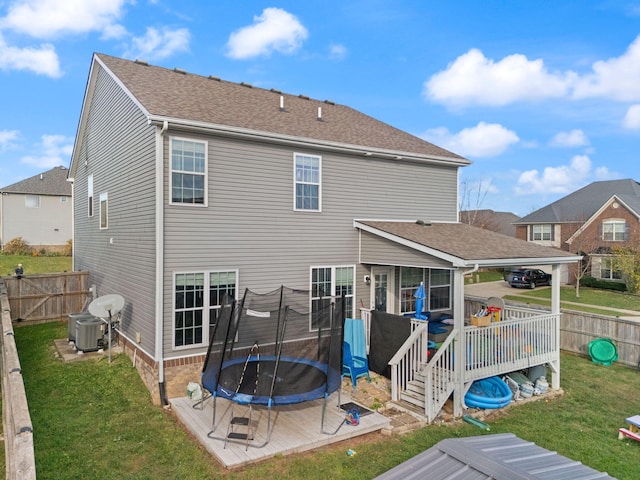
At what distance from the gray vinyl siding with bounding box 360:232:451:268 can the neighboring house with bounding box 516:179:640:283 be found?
2294 cm

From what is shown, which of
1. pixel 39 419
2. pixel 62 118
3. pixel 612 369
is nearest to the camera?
pixel 39 419

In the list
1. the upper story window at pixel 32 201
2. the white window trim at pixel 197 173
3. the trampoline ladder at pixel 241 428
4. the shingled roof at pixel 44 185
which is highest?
the shingled roof at pixel 44 185

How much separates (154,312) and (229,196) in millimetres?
2842

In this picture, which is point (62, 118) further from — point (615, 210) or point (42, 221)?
point (615, 210)

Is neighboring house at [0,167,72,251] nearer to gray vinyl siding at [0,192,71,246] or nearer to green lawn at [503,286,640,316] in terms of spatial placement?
gray vinyl siding at [0,192,71,246]

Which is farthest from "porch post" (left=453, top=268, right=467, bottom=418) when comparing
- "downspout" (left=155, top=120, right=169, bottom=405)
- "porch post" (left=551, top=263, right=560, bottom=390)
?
"downspout" (left=155, top=120, right=169, bottom=405)

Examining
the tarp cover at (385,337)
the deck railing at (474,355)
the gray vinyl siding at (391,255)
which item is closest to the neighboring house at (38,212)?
the gray vinyl siding at (391,255)

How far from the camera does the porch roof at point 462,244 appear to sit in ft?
27.1

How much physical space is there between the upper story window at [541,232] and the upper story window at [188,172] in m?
32.3

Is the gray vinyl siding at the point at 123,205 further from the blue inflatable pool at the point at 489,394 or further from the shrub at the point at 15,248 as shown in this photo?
the shrub at the point at 15,248

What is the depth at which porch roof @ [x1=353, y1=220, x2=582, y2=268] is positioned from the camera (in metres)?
8.25

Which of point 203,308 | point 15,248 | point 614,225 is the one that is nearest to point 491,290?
point 614,225

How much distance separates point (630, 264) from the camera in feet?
79.2

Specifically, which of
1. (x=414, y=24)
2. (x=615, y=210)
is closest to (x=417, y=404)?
(x=414, y=24)
